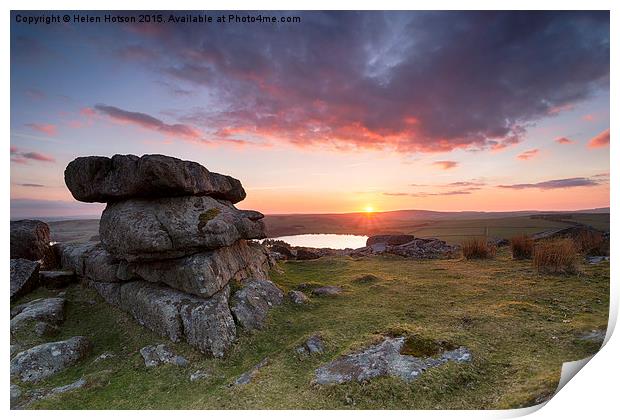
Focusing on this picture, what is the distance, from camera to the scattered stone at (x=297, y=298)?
11.8m

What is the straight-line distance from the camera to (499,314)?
10094mm

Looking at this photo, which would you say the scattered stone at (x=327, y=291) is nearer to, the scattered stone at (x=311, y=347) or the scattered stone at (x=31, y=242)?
the scattered stone at (x=311, y=347)

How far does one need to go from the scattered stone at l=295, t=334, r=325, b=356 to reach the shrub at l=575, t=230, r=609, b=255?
49.1 ft

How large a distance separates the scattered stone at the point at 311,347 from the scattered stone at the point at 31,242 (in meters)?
11.8

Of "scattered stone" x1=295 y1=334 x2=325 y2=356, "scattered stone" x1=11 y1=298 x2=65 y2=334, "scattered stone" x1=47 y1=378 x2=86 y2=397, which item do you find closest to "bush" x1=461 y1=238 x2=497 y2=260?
"scattered stone" x1=295 y1=334 x2=325 y2=356

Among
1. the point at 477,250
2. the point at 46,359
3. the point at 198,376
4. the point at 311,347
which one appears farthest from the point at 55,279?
the point at 477,250

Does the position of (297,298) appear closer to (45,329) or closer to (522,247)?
(45,329)

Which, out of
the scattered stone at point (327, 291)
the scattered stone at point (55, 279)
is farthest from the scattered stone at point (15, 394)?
the scattered stone at point (327, 291)

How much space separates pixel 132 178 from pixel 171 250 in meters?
2.44

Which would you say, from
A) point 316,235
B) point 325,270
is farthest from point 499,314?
point 316,235

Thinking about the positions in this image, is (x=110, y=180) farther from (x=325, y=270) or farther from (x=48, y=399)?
(x=325, y=270)

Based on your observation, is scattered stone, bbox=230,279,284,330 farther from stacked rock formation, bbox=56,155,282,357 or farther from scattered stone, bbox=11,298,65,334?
scattered stone, bbox=11,298,65,334

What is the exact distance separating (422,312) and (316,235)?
27805 mm

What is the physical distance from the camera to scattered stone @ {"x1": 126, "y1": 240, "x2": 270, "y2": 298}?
9992mm
